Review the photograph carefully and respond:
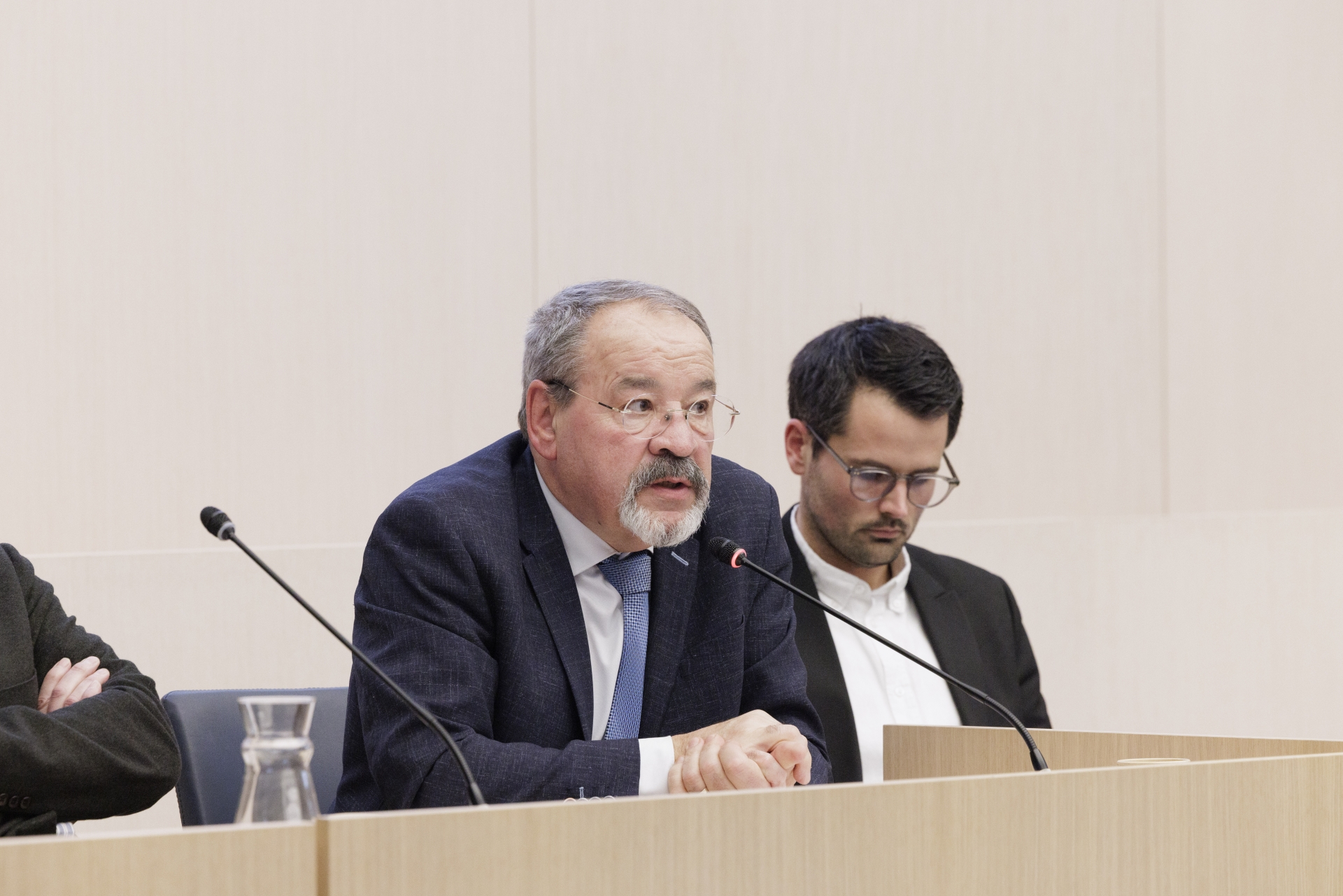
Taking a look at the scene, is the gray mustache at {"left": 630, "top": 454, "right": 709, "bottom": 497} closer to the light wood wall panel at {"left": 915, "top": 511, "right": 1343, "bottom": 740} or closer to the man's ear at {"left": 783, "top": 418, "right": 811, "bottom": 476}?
the man's ear at {"left": 783, "top": 418, "right": 811, "bottom": 476}

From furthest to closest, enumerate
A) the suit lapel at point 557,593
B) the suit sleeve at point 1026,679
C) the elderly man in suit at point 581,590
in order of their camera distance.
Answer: the suit sleeve at point 1026,679, the suit lapel at point 557,593, the elderly man in suit at point 581,590

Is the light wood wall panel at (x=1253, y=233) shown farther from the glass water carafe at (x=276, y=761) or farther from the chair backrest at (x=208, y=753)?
the glass water carafe at (x=276, y=761)

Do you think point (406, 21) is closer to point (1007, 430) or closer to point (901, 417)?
point (901, 417)

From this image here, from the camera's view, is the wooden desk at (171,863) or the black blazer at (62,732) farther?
the black blazer at (62,732)

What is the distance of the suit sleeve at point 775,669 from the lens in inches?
81.7

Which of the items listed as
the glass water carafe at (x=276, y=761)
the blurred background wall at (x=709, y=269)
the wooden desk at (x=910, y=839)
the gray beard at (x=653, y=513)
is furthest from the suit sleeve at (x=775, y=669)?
the blurred background wall at (x=709, y=269)

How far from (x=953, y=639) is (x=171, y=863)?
1.82 metres

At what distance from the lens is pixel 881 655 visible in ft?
A: 8.37

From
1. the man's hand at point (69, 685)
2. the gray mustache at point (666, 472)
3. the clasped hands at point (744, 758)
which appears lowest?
the clasped hands at point (744, 758)

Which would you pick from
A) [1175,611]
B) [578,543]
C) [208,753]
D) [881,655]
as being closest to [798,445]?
[881,655]

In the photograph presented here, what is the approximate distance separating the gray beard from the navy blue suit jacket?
99 mm

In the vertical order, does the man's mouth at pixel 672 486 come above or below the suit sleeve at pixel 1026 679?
above

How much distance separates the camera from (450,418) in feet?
10.6

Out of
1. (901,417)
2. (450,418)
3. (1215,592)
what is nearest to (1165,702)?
(1215,592)
